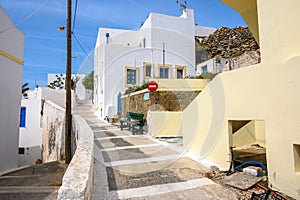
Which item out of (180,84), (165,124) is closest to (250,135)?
(165,124)

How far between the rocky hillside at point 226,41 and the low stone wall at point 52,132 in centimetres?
1672

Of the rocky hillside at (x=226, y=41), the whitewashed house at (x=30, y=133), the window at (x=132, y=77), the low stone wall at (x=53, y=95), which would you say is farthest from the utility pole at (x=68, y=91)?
the rocky hillside at (x=226, y=41)

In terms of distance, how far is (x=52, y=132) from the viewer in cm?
1505

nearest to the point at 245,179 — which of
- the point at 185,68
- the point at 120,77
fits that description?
the point at 120,77

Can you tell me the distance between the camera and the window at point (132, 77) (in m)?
17.2

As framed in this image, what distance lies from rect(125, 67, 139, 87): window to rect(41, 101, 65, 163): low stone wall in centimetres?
612

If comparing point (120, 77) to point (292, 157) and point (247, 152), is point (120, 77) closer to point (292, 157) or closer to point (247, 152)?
point (247, 152)

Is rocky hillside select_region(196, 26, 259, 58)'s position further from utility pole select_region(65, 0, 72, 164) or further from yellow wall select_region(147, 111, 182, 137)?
utility pole select_region(65, 0, 72, 164)

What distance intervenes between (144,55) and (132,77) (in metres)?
2.40

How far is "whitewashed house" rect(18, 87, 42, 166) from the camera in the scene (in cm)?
1770

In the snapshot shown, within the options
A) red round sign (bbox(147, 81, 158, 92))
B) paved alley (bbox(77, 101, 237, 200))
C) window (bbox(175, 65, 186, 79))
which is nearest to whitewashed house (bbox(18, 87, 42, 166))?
red round sign (bbox(147, 81, 158, 92))

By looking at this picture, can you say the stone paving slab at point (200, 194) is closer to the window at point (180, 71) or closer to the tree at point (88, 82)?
the window at point (180, 71)

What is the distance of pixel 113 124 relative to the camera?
1485 cm

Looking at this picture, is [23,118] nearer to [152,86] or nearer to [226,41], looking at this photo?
[152,86]
